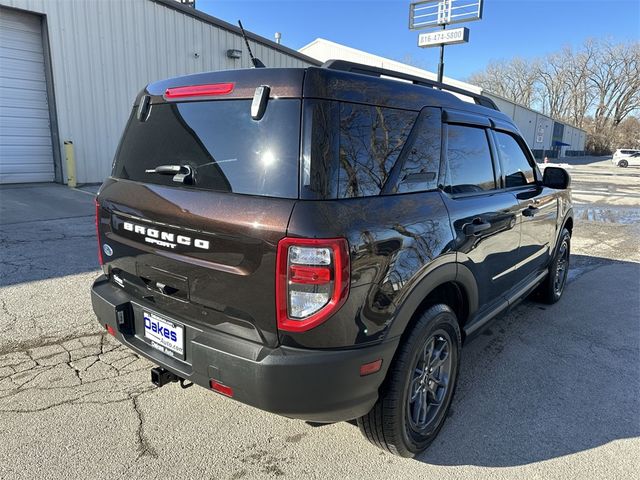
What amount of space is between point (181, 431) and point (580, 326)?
3.77 metres

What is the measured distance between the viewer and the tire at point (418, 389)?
2213 mm

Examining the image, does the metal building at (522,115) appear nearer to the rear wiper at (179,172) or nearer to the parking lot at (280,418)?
the parking lot at (280,418)

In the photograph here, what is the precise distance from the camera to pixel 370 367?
2.01m

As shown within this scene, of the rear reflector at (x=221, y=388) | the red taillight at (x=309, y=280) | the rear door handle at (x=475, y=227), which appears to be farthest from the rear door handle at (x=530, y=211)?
the rear reflector at (x=221, y=388)

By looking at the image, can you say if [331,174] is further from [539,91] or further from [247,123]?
[539,91]

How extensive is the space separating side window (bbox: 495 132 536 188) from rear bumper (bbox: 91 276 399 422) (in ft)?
6.63

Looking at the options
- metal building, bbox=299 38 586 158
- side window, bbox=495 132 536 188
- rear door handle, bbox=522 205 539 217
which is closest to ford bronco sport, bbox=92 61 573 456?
side window, bbox=495 132 536 188

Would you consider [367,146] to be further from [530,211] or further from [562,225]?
[562,225]

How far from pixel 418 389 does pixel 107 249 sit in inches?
77.7

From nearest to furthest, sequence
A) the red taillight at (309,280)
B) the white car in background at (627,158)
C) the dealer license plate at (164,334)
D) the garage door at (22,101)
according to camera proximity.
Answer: the red taillight at (309,280), the dealer license plate at (164,334), the garage door at (22,101), the white car in background at (627,158)

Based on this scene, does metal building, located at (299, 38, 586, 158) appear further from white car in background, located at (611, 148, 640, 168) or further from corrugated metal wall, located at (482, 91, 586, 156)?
white car in background, located at (611, 148, 640, 168)

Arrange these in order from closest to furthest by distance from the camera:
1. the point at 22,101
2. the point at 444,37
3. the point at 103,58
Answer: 1. the point at 22,101
2. the point at 103,58
3. the point at 444,37

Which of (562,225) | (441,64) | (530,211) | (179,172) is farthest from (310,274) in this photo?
(441,64)

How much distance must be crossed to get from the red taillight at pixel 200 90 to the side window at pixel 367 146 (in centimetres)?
60
